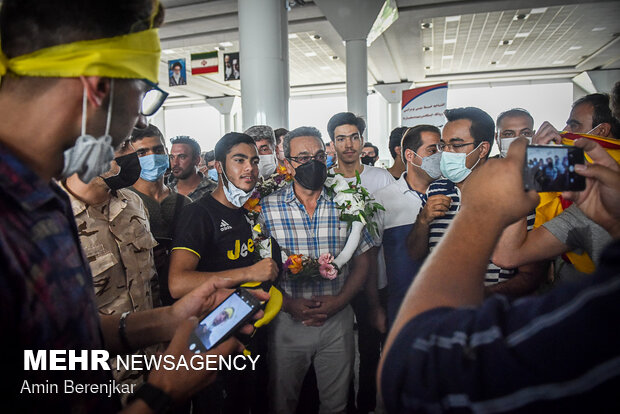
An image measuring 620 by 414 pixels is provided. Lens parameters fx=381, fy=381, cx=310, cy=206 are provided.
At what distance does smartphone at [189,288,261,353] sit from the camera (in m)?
1.36

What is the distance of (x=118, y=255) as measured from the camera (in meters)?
2.30

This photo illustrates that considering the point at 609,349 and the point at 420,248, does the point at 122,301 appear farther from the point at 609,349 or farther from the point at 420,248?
the point at 609,349

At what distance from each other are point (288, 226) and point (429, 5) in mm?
11509

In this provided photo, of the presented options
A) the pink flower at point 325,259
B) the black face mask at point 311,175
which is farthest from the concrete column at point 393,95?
the pink flower at point 325,259

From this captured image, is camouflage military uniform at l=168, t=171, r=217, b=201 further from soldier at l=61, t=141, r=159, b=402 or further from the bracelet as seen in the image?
the bracelet

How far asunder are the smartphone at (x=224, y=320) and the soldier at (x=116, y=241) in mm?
934

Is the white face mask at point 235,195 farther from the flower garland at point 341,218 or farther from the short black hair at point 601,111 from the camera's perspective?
the short black hair at point 601,111

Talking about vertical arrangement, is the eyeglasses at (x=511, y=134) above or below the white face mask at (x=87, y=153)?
above

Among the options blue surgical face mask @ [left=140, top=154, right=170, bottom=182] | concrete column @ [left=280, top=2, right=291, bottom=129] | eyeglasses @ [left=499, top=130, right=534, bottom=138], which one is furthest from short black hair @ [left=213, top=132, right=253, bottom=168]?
concrete column @ [left=280, top=2, right=291, bottom=129]

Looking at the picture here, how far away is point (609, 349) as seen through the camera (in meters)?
0.59

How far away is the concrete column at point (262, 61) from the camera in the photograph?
6035 mm

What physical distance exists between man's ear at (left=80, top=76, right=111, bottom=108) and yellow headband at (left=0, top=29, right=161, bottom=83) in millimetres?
20

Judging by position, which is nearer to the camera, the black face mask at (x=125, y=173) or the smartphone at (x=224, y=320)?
the smartphone at (x=224, y=320)

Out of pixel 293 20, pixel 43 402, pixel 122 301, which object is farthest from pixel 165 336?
pixel 293 20
